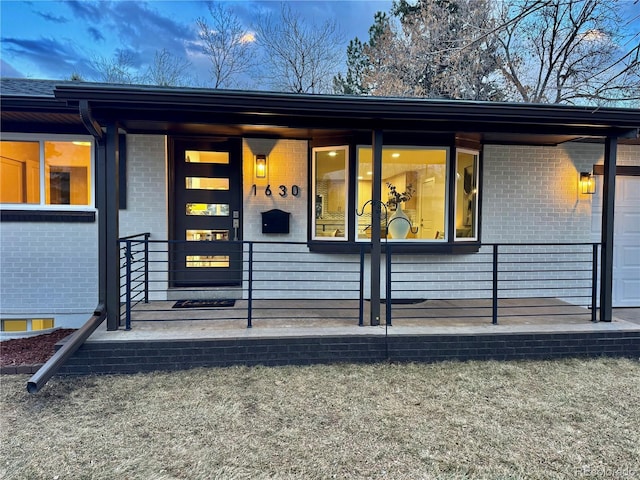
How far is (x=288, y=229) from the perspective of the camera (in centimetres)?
505

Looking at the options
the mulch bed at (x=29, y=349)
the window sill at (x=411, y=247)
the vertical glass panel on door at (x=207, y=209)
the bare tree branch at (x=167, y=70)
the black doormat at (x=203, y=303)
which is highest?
the bare tree branch at (x=167, y=70)

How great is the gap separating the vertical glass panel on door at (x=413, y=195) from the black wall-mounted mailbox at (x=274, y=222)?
0.99 metres

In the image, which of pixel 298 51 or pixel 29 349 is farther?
pixel 298 51

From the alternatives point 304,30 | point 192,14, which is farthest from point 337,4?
point 192,14

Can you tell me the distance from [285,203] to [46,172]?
295 centimetres

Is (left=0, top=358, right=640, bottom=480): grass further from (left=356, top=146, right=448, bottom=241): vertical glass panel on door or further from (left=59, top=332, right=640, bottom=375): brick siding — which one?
(left=356, top=146, right=448, bottom=241): vertical glass panel on door

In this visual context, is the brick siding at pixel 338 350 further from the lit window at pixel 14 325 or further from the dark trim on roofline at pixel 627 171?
the dark trim on roofline at pixel 627 171

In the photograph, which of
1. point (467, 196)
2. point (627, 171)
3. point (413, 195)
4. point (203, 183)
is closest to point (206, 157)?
point (203, 183)

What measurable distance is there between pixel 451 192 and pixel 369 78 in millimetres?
9456

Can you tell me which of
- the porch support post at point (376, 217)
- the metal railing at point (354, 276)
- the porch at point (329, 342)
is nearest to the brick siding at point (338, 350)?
the porch at point (329, 342)

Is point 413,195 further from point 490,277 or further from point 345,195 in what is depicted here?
point 490,277

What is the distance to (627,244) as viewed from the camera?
5332mm

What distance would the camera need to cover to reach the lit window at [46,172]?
15.3 ft

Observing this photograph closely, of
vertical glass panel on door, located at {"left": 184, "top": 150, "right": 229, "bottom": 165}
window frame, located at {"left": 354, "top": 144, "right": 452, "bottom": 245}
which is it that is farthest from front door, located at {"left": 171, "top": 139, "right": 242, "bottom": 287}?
window frame, located at {"left": 354, "top": 144, "right": 452, "bottom": 245}
